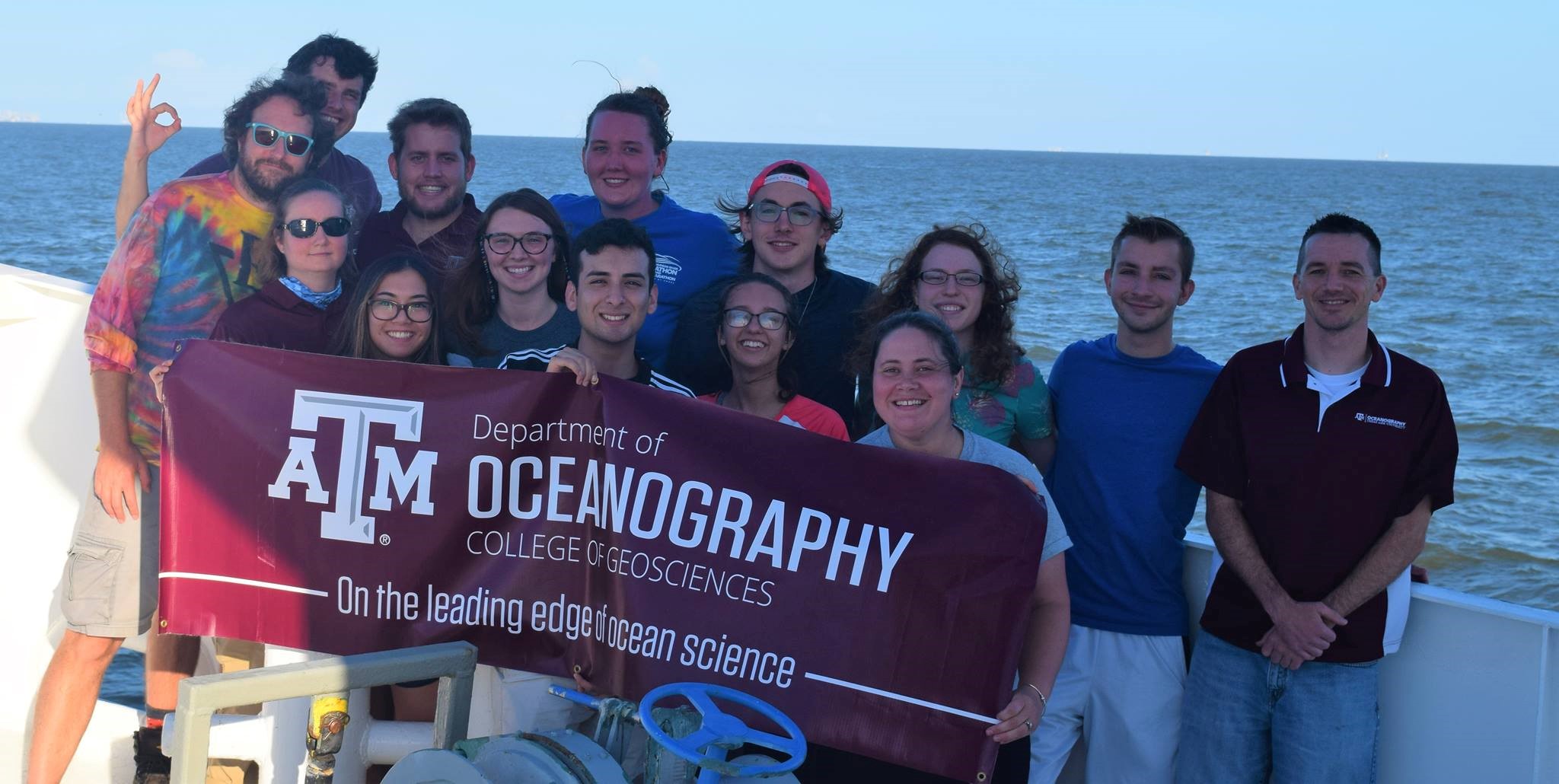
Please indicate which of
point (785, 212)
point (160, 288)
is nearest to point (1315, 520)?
point (785, 212)

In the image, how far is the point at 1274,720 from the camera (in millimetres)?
4211

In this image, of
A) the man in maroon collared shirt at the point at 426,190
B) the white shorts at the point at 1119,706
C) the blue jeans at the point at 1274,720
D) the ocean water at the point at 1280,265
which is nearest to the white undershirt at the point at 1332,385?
the ocean water at the point at 1280,265

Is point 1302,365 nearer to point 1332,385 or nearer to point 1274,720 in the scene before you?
point 1332,385

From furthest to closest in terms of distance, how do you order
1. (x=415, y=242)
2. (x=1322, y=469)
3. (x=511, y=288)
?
1. (x=415, y=242)
2. (x=511, y=288)
3. (x=1322, y=469)

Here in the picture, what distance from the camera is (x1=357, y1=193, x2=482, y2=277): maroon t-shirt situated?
205 inches

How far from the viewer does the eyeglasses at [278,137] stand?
4.90 metres

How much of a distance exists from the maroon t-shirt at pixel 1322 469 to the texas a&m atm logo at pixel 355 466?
249 centimetres

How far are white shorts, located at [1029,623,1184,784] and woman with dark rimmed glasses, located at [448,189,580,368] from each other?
207cm

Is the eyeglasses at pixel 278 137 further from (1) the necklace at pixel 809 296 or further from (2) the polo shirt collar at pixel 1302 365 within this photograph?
(2) the polo shirt collar at pixel 1302 365

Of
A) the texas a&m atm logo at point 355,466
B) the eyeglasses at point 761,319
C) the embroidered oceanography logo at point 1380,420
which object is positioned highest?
the eyeglasses at point 761,319

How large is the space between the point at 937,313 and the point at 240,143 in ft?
8.65

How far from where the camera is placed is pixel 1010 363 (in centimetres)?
458

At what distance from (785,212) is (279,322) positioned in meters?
1.87

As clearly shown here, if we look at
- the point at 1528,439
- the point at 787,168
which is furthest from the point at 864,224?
the point at 787,168
